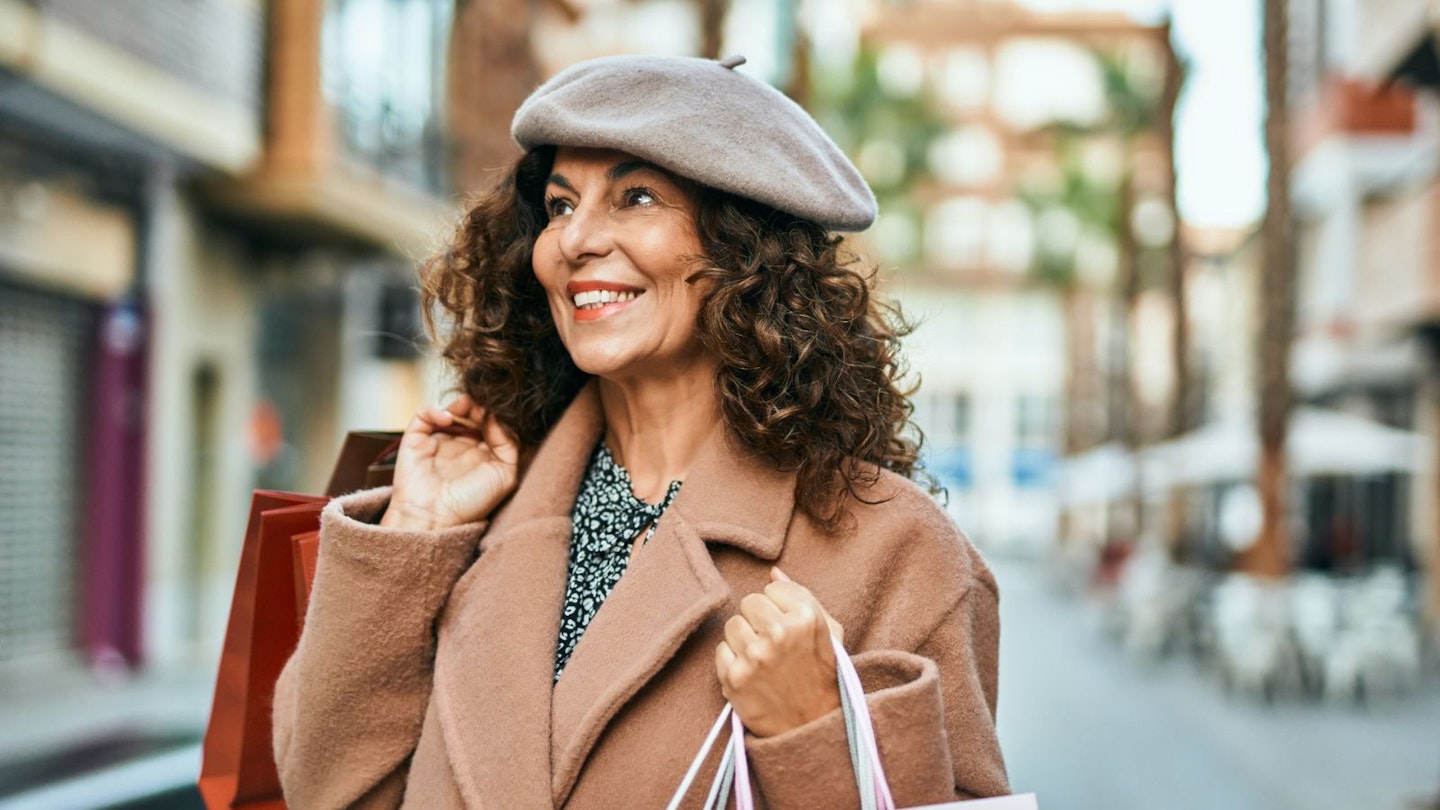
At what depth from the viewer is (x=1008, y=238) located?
61.6 meters

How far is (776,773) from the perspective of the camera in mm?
1941

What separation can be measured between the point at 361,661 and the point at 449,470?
36 cm

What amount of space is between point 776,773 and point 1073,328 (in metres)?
50.9

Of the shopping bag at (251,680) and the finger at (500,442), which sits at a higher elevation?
the finger at (500,442)

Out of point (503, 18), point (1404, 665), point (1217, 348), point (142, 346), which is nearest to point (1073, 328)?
point (1217, 348)

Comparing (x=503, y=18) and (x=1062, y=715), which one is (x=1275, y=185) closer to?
(x=1062, y=715)

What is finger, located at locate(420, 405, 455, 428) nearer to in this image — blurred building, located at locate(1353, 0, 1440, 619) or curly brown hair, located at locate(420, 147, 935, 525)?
curly brown hair, located at locate(420, 147, 935, 525)

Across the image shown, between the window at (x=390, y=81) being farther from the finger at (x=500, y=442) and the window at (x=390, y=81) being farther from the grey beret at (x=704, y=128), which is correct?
the grey beret at (x=704, y=128)

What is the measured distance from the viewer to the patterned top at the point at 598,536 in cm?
232

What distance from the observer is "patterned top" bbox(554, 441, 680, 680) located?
232 centimetres

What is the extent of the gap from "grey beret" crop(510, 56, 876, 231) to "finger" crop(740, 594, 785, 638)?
578 millimetres

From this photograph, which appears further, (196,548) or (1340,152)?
(1340,152)

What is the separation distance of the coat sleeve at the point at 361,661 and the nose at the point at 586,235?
46 centimetres

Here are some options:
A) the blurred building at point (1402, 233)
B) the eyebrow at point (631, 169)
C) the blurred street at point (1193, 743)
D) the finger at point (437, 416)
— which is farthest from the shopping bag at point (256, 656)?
the blurred building at point (1402, 233)
